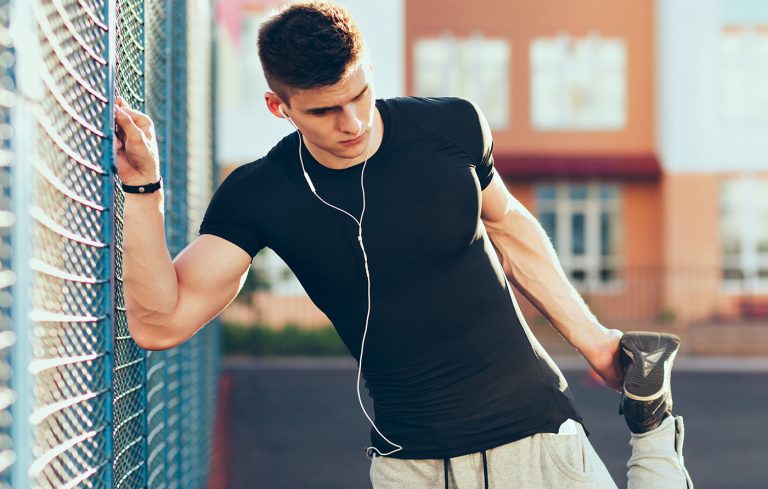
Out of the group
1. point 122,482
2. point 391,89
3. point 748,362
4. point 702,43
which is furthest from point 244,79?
point 122,482

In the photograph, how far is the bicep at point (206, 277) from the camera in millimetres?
2965

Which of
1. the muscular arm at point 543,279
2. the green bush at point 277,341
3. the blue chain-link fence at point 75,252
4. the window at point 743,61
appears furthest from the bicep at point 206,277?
the window at point 743,61

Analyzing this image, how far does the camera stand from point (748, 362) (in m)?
18.3

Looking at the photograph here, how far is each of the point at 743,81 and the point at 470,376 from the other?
2327 centimetres

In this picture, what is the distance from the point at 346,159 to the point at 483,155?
40cm

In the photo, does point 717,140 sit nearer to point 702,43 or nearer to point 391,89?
point 702,43

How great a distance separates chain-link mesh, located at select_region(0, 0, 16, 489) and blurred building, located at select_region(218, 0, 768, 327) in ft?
72.6

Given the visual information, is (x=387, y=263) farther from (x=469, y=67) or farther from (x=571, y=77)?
(x=571, y=77)

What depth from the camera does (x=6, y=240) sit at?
6.22 ft

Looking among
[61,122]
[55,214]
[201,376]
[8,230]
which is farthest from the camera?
[201,376]

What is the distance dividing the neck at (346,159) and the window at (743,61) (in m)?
22.9

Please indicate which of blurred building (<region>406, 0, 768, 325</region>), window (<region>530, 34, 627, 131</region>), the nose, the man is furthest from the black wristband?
window (<region>530, 34, 627, 131</region>)

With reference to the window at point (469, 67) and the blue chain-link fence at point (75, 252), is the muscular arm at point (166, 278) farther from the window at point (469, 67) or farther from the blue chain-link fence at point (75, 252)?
the window at point (469, 67)

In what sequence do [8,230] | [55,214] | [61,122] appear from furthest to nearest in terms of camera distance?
[61,122] → [55,214] → [8,230]
